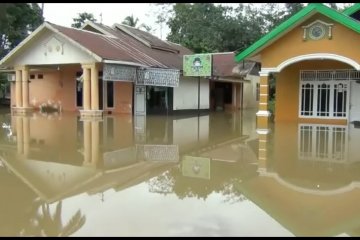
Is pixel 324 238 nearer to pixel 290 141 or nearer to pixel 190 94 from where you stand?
pixel 290 141

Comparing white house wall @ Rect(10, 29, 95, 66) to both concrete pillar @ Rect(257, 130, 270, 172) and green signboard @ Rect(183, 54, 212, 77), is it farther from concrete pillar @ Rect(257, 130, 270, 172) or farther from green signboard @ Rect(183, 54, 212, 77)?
concrete pillar @ Rect(257, 130, 270, 172)

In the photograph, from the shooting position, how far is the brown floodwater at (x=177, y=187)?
452 cm

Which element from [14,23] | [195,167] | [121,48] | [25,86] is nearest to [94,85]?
[121,48]

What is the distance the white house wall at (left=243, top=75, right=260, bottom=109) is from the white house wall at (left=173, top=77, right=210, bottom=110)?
5.46 meters

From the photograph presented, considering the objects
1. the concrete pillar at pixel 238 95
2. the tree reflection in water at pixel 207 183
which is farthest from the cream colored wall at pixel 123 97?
the tree reflection in water at pixel 207 183

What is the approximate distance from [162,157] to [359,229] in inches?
203

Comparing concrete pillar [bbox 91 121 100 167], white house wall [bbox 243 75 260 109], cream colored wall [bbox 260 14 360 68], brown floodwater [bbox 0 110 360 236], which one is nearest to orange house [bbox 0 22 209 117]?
white house wall [bbox 243 75 260 109]

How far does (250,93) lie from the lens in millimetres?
33219

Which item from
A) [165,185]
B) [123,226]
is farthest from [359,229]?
[165,185]

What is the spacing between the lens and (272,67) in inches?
637

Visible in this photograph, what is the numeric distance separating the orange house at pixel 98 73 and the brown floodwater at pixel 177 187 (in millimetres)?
8525

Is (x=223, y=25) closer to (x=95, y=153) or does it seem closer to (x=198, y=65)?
(x=198, y=65)

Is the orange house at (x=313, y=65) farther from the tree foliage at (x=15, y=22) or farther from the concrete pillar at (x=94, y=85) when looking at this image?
the tree foliage at (x=15, y=22)

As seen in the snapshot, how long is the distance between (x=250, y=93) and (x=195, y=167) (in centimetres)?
2601
